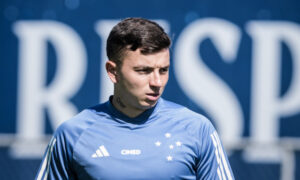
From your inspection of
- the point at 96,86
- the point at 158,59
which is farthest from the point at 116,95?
the point at 96,86

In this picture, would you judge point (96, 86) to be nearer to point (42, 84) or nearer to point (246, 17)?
point (42, 84)

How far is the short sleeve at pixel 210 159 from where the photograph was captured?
2736 mm

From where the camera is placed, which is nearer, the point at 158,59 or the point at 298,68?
the point at 158,59

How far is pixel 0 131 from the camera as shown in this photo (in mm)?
6082

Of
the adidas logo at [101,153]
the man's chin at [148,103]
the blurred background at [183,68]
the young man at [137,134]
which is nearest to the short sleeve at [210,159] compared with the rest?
the young man at [137,134]

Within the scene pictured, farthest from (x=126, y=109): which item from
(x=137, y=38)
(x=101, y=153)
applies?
(x=137, y=38)

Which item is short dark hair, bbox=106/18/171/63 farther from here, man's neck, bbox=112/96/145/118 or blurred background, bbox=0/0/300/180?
blurred background, bbox=0/0/300/180

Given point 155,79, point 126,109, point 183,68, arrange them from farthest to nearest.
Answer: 1. point 183,68
2. point 126,109
3. point 155,79

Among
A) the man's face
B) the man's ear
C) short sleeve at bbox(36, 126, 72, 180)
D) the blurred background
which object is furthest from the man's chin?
the blurred background

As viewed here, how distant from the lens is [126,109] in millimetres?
2879

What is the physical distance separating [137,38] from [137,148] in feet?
1.57

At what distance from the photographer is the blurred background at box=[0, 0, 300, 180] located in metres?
5.97

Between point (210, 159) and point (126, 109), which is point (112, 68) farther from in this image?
point (210, 159)

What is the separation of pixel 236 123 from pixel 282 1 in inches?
49.2
